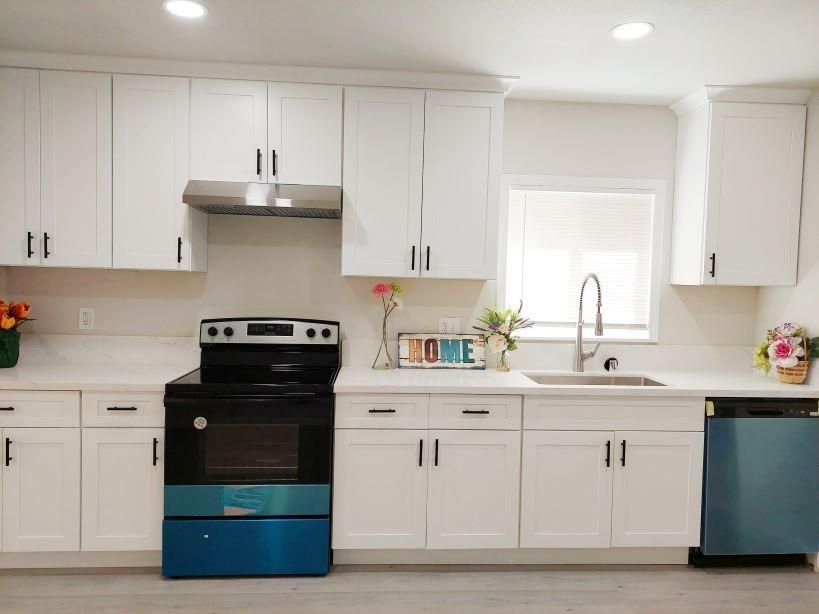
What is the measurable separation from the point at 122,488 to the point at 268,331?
96 cm

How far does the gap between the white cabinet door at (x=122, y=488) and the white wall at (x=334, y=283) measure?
73 centimetres

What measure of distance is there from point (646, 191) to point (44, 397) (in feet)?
10.5

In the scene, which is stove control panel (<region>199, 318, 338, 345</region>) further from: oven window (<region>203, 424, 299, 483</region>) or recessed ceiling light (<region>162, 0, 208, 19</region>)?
recessed ceiling light (<region>162, 0, 208, 19</region>)

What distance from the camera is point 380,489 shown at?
2.57 metres

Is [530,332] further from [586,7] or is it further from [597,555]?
[586,7]

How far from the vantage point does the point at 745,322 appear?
129 inches

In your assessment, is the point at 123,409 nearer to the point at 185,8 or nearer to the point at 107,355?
the point at 107,355

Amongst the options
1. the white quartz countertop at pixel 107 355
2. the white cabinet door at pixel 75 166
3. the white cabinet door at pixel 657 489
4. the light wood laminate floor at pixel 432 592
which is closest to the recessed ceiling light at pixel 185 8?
the white cabinet door at pixel 75 166

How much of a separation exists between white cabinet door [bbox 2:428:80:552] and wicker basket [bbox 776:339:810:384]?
334cm

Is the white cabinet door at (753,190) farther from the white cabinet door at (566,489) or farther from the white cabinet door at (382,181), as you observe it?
the white cabinet door at (382,181)

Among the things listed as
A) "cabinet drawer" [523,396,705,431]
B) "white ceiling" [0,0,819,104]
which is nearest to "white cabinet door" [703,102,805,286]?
"white ceiling" [0,0,819,104]

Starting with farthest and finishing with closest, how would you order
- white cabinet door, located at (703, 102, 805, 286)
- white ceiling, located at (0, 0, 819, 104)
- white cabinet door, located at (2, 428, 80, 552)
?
white cabinet door, located at (703, 102, 805, 286), white cabinet door, located at (2, 428, 80, 552), white ceiling, located at (0, 0, 819, 104)

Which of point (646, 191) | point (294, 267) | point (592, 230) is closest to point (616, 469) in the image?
point (592, 230)

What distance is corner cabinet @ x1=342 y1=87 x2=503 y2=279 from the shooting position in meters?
2.77
